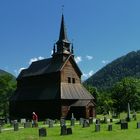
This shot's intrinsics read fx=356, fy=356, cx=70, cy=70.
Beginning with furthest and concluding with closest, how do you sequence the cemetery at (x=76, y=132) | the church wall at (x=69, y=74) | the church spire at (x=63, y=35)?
the church spire at (x=63, y=35)
the church wall at (x=69, y=74)
the cemetery at (x=76, y=132)

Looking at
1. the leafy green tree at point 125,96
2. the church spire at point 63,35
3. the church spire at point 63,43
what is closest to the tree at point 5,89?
the leafy green tree at point 125,96

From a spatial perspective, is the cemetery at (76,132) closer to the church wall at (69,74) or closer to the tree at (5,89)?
the church wall at (69,74)

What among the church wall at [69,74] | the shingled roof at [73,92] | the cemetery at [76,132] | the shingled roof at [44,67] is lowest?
the cemetery at [76,132]

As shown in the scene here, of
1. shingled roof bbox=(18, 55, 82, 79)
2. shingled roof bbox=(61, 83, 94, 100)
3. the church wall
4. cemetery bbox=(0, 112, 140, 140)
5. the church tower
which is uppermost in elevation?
the church tower

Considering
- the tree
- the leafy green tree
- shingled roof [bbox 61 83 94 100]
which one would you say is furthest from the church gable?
the tree

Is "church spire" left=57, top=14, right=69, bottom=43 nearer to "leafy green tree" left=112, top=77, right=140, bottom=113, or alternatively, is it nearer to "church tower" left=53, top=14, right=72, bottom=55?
"church tower" left=53, top=14, right=72, bottom=55

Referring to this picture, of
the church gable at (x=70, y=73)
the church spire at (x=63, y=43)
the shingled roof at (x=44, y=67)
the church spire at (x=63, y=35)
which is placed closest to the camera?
the church gable at (x=70, y=73)

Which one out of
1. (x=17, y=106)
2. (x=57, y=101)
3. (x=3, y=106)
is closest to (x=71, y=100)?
(x=57, y=101)

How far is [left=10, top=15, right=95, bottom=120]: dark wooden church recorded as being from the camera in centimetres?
A: 5959

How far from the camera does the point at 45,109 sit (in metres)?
61.7

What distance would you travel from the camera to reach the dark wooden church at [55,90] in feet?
196

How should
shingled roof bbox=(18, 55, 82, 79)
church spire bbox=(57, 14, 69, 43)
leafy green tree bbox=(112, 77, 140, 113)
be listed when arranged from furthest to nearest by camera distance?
leafy green tree bbox=(112, 77, 140, 113) < church spire bbox=(57, 14, 69, 43) < shingled roof bbox=(18, 55, 82, 79)

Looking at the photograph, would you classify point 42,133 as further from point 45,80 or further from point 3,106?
point 3,106

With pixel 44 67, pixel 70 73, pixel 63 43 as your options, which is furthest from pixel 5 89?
pixel 70 73
